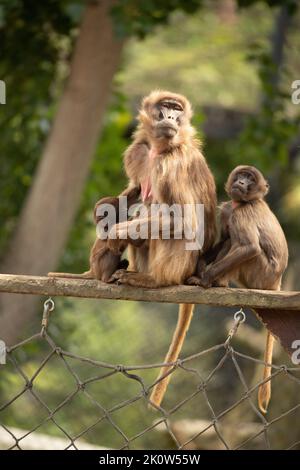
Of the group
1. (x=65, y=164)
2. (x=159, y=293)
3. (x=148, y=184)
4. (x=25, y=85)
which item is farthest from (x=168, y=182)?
(x=25, y=85)

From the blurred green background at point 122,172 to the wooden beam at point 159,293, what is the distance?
265cm

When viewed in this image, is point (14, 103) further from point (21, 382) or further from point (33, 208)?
point (21, 382)

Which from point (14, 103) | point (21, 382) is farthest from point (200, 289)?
point (21, 382)

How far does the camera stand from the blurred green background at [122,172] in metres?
6.26

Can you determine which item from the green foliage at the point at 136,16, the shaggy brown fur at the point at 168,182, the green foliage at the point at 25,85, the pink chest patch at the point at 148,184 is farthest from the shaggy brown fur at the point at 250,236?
the green foliage at the point at 25,85

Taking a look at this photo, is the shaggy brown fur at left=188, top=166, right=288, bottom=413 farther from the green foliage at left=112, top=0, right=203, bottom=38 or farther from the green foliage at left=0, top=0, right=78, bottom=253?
the green foliage at left=0, top=0, right=78, bottom=253

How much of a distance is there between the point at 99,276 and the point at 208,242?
48 centimetres

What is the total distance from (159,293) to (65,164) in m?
3.17

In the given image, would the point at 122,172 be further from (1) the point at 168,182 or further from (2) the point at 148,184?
(1) the point at 168,182

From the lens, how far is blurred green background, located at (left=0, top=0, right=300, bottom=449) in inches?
247

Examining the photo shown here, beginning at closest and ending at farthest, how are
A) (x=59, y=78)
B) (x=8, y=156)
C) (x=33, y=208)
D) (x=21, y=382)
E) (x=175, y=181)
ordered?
(x=175, y=181) → (x=33, y=208) → (x=8, y=156) → (x=59, y=78) → (x=21, y=382)

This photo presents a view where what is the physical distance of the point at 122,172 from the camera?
24.5ft

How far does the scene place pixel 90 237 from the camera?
27.3ft

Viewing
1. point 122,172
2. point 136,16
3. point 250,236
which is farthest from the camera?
point 122,172
